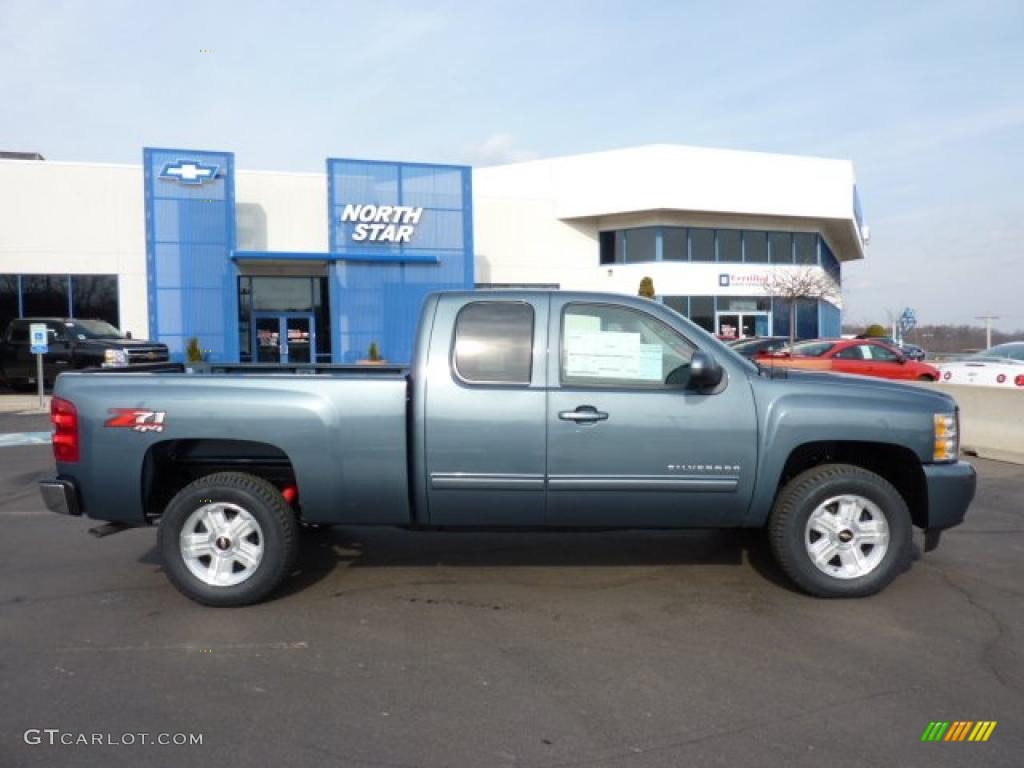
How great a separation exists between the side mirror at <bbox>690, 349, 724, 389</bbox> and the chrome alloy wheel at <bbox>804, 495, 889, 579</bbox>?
1028 mm

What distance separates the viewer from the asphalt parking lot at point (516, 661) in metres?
3.21

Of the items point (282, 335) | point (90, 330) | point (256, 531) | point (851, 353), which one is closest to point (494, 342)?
point (256, 531)

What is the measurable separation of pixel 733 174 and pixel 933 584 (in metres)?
29.8

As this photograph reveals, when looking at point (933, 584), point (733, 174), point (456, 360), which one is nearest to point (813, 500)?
point (933, 584)

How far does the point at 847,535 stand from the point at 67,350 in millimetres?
19563

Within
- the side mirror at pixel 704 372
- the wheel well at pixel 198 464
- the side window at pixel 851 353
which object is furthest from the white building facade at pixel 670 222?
the side mirror at pixel 704 372

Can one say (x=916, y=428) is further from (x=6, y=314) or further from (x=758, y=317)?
(x=758, y=317)

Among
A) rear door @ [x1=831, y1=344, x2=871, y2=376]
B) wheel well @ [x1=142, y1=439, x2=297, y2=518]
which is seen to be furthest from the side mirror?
rear door @ [x1=831, y1=344, x2=871, y2=376]

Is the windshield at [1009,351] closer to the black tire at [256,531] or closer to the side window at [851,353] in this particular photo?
the side window at [851,353]

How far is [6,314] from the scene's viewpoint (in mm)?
25141

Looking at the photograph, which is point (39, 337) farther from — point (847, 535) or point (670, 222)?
point (670, 222)

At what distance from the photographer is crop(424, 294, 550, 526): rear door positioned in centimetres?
461

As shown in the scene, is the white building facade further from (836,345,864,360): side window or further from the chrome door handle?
the chrome door handle

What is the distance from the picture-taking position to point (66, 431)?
184 inches
